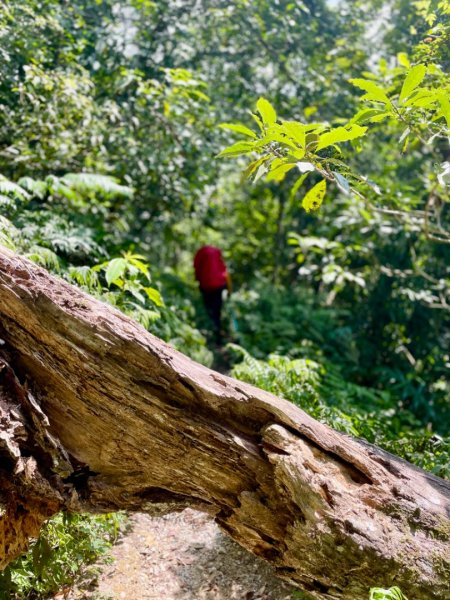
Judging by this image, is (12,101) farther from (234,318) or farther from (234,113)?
(234,318)

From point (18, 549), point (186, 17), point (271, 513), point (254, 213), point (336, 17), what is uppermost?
point (336, 17)

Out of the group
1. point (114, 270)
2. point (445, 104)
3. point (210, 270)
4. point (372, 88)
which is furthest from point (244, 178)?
point (445, 104)

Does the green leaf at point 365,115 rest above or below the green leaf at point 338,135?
above

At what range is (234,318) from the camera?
953 centimetres

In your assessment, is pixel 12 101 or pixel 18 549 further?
pixel 12 101

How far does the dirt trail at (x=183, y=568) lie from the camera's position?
3986mm

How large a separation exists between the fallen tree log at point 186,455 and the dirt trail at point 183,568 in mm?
1005

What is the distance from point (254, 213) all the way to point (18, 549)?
34.7 ft

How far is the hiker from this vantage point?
923 cm

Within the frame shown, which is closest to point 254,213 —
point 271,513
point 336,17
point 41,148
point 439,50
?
point 336,17

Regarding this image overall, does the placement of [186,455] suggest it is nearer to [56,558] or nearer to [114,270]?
[56,558]

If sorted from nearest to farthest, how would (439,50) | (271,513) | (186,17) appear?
(271,513) → (439,50) → (186,17)

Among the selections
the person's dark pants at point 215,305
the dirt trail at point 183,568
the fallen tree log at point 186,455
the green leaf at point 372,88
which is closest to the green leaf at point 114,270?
the fallen tree log at point 186,455

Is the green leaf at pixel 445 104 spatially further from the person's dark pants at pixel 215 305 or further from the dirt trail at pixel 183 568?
the person's dark pants at pixel 215 305
